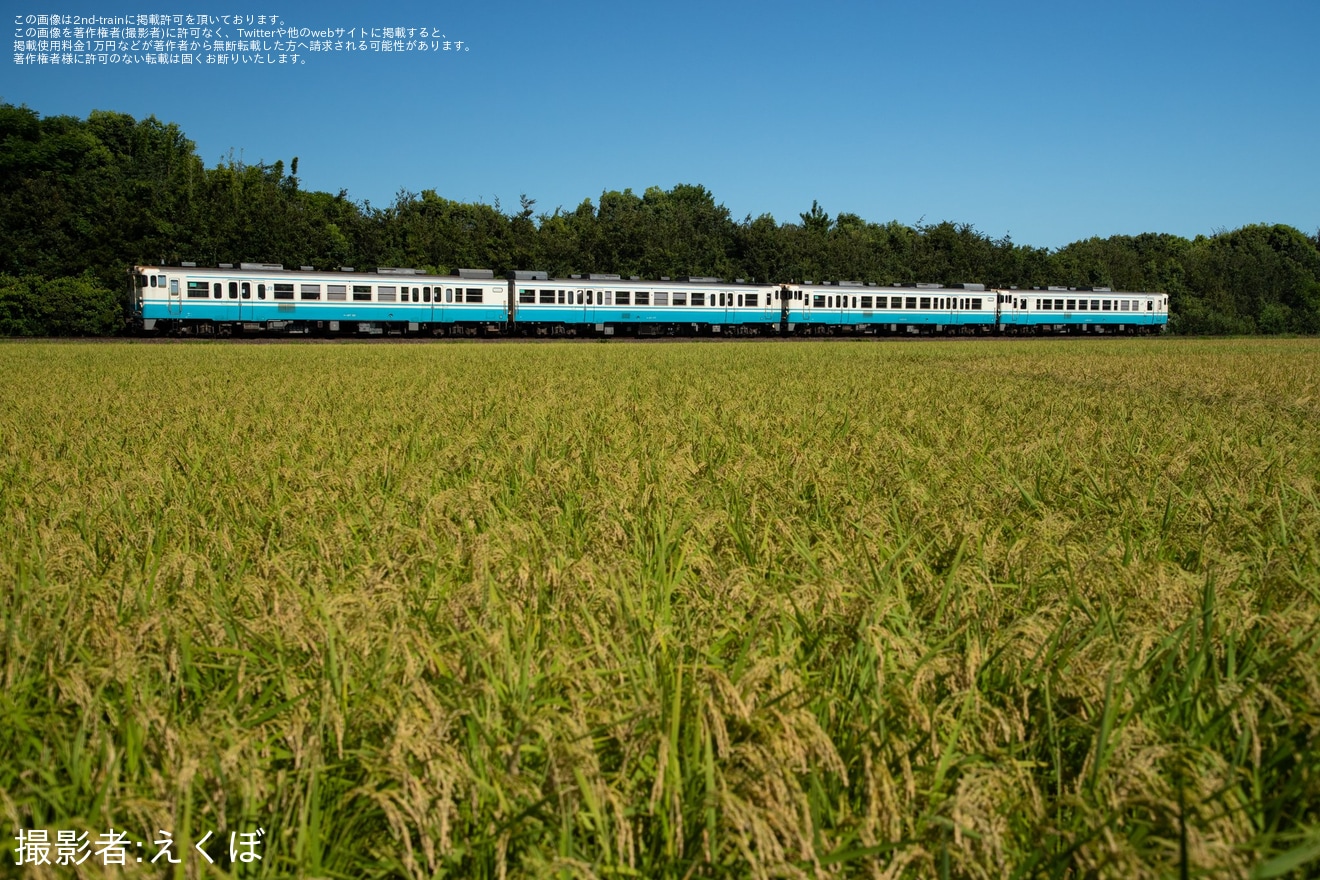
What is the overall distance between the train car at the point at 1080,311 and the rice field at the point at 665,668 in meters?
56.6

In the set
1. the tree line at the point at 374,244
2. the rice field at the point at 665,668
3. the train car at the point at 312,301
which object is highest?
the tree line at the point at 374,244

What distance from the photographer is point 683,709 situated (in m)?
2.68

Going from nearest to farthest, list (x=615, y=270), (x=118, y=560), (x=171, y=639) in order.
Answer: (x=171, y=639)
(x=118, y=560)
(x=615, y=270)

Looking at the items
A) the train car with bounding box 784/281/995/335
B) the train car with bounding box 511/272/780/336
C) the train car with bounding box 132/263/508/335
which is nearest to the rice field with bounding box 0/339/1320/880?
the train car with bounding box 132/263/508/335

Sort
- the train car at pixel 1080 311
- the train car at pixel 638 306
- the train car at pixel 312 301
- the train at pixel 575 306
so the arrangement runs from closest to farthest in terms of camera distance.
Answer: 1. the train car at pixel 312 301
2. the train at pixel 575 306
3. the train car at pixel 638 306
4. the train car at pixel 1080 311

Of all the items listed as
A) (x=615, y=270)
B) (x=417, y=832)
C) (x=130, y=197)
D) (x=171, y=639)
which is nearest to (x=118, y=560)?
(x=171, y=639)

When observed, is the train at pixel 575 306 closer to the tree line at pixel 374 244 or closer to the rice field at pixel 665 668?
the tree line at pixel 374 244

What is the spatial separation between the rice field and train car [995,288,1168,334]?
186 feet

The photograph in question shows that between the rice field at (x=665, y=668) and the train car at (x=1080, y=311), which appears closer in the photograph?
the rice field at (x=665, y=668)

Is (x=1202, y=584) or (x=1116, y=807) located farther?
(x=1202, y=584)

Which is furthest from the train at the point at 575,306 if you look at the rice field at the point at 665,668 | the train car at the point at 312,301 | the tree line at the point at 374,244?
the rice field at the point at 665,668

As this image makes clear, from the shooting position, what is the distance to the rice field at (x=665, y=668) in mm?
2215

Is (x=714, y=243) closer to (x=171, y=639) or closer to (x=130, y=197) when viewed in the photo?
(x=130, y=197)

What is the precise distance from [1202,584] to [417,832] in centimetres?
318
